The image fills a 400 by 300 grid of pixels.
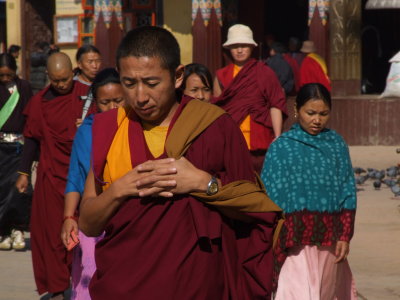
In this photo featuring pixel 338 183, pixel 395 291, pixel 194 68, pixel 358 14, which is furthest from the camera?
pixel 358 14

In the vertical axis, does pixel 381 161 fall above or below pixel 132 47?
below

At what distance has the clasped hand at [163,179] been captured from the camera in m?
3.44

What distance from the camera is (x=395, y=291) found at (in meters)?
7.09

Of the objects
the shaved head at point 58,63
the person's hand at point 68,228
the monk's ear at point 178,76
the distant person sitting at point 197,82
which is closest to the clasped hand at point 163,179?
the monk's ear at point 178,76

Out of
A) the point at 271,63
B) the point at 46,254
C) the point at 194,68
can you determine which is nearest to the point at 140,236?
the point at 194,68

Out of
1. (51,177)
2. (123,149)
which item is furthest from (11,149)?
(123,149)

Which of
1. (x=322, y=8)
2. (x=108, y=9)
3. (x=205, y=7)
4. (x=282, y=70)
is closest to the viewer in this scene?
(x=282, y=70)

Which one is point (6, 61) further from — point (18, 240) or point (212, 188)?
point (212, 188)

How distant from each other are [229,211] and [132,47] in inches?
24.4

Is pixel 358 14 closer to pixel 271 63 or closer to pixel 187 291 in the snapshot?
pixel 271 63

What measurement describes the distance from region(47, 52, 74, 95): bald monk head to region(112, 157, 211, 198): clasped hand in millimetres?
3372

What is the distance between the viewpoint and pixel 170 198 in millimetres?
3514

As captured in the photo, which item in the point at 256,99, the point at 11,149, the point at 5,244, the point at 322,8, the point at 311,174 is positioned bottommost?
the point at 5,244

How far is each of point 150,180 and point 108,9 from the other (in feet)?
52.1
